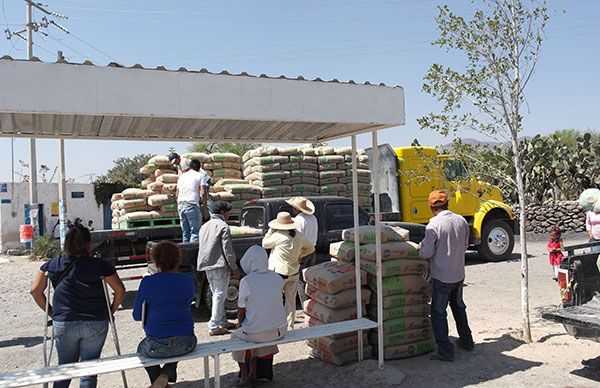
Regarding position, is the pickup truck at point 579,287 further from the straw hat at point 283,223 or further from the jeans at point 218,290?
the jeans at point 218,290

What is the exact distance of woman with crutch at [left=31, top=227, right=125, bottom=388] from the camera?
169 inches

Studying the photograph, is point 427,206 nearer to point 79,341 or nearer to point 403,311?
point 403,311

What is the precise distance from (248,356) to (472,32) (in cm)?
468

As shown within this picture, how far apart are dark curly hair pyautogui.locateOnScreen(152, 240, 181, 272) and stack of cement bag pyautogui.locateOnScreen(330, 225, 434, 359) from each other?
7.84 ft

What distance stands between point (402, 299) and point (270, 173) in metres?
6.03

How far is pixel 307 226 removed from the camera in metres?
7.87

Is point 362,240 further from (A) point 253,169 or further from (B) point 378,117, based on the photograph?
(A) point 253,169

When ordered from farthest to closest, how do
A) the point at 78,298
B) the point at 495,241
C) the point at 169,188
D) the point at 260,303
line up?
the point at 495,241 < the point at 169,188 < the point at 260,303 < the point at 78,298

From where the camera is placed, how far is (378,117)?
5.44 metres

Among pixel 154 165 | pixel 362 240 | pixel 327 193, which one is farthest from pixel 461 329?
pixel 154 165

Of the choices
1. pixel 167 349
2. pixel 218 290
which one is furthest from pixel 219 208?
pixel 167 349

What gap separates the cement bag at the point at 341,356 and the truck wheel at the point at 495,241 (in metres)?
8.01

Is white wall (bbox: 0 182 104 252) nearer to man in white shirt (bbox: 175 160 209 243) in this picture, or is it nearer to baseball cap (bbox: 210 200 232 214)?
man in white shirt (bbox: 175 160 209 243)

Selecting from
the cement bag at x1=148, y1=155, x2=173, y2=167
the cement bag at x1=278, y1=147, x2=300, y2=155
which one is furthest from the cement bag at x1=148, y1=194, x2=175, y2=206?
the cement bag at x1=278, y1=147, x2=300, y2=155
